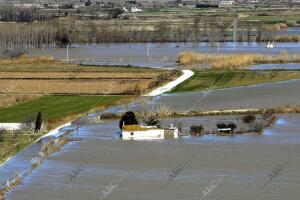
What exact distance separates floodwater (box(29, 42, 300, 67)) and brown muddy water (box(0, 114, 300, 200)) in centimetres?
2911

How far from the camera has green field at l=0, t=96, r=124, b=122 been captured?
3388 cm

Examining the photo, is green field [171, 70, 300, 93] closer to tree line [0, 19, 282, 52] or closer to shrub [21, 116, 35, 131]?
shrub [21, 116, 35, 131]

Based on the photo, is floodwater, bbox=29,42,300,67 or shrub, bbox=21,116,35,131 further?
floodwater, bbox=29,42,300,67

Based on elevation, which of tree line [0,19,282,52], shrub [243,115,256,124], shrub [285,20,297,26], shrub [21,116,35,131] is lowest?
shrub [285,20,297,26]

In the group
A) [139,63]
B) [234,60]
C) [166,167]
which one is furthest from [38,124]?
[139,63]

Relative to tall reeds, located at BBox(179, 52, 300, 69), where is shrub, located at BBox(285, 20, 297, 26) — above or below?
below

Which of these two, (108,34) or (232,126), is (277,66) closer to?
(232,126)

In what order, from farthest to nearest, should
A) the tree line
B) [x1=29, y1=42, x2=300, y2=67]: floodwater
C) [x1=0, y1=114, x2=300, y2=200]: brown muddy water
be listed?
the tree line < [x1=29, y1=42, x2=300, y2=67]: floodwater < [x1=0, y1=114, x2=300, y2=200]: brown muddy water

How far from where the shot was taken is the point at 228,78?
158ft

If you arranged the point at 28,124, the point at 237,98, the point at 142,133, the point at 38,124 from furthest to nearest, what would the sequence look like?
1. the point at 237,98
2. the point at 28,124
3. the point at 38,124
4. the point at 142,133

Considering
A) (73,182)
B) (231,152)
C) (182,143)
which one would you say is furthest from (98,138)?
(73,182)

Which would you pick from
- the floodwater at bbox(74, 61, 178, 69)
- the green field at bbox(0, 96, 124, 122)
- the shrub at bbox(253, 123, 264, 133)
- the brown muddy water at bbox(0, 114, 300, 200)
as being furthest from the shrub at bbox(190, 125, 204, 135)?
the floodwater at bbox(74, 61, 178, 69)

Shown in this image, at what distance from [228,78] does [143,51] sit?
76.6ft

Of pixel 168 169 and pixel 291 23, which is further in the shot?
pixel 291 23
